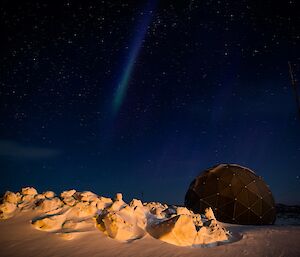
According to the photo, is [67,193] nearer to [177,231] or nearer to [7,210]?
[7,210]

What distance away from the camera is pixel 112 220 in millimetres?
3080

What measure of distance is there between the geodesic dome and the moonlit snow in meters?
4.72

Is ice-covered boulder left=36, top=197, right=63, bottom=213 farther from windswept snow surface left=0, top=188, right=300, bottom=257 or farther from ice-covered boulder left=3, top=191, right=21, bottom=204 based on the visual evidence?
ice-covered boulder left=3, top=191, right=21, bottom=204

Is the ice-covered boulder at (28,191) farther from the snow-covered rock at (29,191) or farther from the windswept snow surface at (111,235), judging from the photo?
the windswept snow surface at (111,235)

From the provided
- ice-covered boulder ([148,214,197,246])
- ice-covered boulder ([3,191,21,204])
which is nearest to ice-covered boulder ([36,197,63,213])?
ice-covered boulder ([3,191,21,204])

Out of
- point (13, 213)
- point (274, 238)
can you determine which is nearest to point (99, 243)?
point (13, 213)

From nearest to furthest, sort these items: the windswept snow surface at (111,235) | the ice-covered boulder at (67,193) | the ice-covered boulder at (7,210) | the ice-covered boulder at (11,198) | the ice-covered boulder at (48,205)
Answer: the windswept snow surface at (111,235) < the ice-covered boulder at (7,210) < the ice-covered boulder at (48,205) < the ice-covered boulder at (11,198) < the ice-covered boulder at (67,193)

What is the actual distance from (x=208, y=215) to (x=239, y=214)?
3581mm

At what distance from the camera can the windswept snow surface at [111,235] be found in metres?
2.78

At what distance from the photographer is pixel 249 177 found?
9164 mm

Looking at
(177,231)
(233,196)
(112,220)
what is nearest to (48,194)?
(112,220)

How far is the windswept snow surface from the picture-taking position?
278cm

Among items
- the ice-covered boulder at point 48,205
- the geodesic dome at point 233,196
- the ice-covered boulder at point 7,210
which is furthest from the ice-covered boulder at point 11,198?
the geodesic dome at point 233,196

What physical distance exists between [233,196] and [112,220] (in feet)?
21.0
